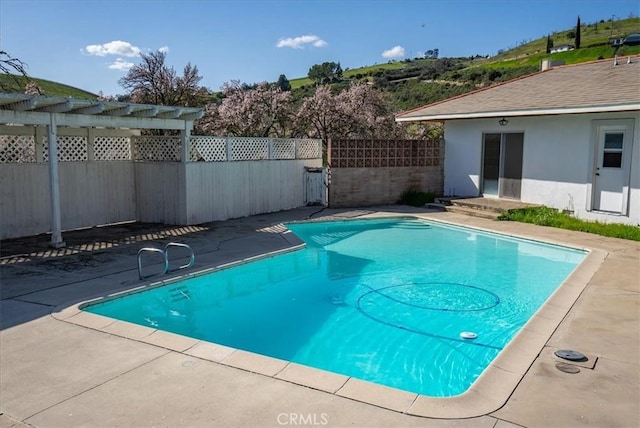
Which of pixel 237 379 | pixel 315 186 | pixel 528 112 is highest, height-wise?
pixel 528 112

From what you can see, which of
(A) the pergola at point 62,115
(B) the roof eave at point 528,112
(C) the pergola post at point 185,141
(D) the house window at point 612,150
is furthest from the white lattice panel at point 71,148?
(D) the house window at point 612,150

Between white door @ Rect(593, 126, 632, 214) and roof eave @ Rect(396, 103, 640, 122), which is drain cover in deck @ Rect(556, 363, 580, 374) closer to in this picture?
roof eave @ Rect(396, 103, 640, 122)

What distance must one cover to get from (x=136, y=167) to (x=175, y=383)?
10.3m

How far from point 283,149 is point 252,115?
706 cm

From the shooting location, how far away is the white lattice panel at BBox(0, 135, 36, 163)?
35.3ft

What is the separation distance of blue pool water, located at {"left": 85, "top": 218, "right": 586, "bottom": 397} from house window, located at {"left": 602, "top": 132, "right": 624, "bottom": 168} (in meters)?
3.75

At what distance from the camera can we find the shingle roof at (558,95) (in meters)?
12.4

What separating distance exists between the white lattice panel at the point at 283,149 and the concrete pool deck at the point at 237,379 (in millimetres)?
8830

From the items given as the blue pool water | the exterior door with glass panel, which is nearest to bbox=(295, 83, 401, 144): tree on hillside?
the exterior door with glass panel

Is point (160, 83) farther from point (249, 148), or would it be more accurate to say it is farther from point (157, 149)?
point (157, 149)

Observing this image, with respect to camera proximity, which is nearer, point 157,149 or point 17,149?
point 17,149

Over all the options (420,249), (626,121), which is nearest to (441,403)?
(420,249)

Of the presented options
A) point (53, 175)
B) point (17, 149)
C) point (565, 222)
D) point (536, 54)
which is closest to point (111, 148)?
point (17, 149)

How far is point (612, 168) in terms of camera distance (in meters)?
12.9
